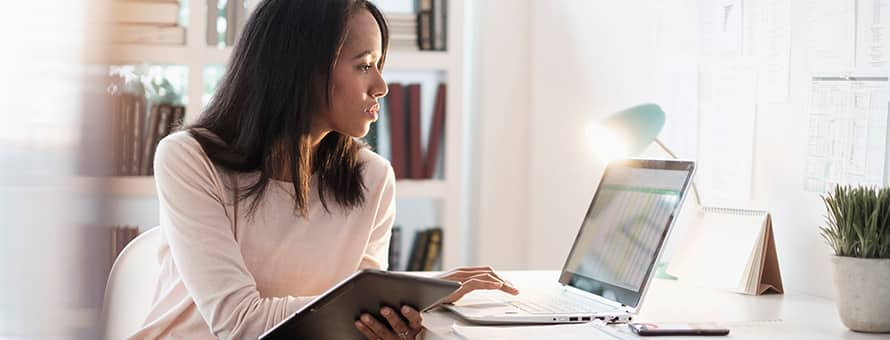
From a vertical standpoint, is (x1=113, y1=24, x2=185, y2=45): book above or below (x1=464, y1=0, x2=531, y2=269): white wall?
above

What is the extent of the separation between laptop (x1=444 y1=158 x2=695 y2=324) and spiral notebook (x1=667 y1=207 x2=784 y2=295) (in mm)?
215

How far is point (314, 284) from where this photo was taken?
5.92ft

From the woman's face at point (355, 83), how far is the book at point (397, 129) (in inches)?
56.9

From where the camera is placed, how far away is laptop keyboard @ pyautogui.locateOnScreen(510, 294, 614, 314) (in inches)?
62.2

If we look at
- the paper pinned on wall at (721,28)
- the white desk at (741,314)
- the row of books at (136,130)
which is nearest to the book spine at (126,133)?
the row of books at (136,130)

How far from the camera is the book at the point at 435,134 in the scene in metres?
3.25

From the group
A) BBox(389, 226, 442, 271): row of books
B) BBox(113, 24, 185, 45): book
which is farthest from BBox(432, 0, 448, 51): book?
BBox(113, 24, 185, 45): book

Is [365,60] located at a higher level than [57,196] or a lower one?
higher

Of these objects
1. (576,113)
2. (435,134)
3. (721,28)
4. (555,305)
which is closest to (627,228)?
(555,305)

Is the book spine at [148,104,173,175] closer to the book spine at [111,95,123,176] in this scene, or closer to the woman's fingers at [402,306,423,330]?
the book spine at [111,95,123,176]

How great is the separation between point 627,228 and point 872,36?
484mm

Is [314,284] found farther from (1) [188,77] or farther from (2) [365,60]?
(1) [188,77]

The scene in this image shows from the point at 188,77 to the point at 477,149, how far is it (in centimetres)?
92

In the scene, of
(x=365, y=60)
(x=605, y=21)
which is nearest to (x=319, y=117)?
(x=365, y=60)
